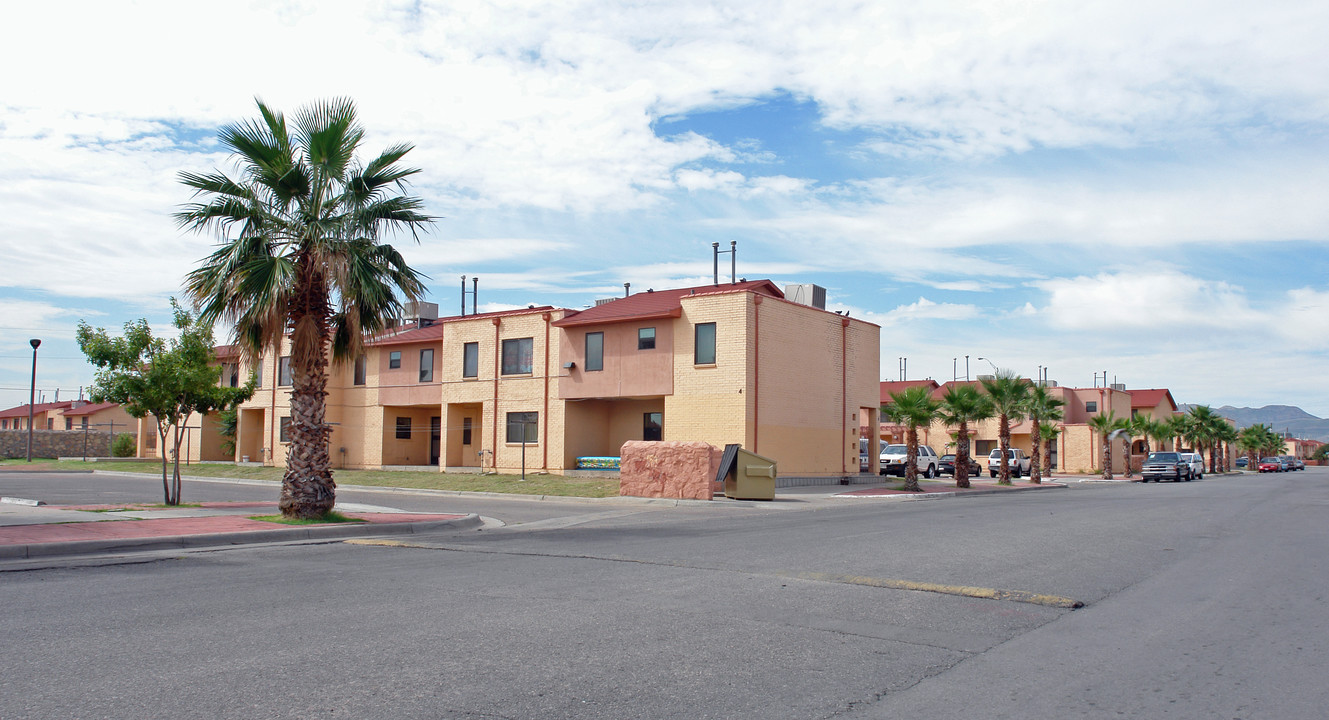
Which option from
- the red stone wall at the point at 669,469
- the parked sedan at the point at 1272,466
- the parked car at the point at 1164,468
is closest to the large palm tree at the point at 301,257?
the red stone wall at the point at 669,469

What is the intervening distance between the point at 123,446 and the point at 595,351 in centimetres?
3333

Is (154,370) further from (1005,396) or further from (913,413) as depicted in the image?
(1005,396)

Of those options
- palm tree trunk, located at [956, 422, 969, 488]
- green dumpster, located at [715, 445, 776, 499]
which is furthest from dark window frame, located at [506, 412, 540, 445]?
palm tree trunk, located at [956, 422, 969, 488]

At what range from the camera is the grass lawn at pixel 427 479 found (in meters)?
28.2

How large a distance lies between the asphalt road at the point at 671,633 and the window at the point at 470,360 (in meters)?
24.9

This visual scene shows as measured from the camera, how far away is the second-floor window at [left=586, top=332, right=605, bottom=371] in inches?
1355

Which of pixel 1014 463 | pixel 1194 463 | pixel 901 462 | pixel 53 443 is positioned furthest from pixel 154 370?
pixel 1194 463

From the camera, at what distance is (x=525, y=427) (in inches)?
1384

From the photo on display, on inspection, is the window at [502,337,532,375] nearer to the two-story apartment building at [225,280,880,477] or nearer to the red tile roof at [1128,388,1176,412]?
the two-story apartment building at [225,280,880,477]

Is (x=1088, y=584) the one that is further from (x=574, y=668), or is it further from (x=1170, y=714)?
(x=574, y=668)

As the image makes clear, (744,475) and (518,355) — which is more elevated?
(518,355)

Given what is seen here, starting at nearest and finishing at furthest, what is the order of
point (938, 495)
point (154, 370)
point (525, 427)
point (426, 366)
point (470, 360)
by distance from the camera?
point (154, 370), point (938, 495), point (525, 427), point (470, 360), point (426, 366)

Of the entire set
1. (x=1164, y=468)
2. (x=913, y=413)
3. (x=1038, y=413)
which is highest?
(x=1038, y=413)

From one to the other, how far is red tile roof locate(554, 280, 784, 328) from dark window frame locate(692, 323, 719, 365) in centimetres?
89
